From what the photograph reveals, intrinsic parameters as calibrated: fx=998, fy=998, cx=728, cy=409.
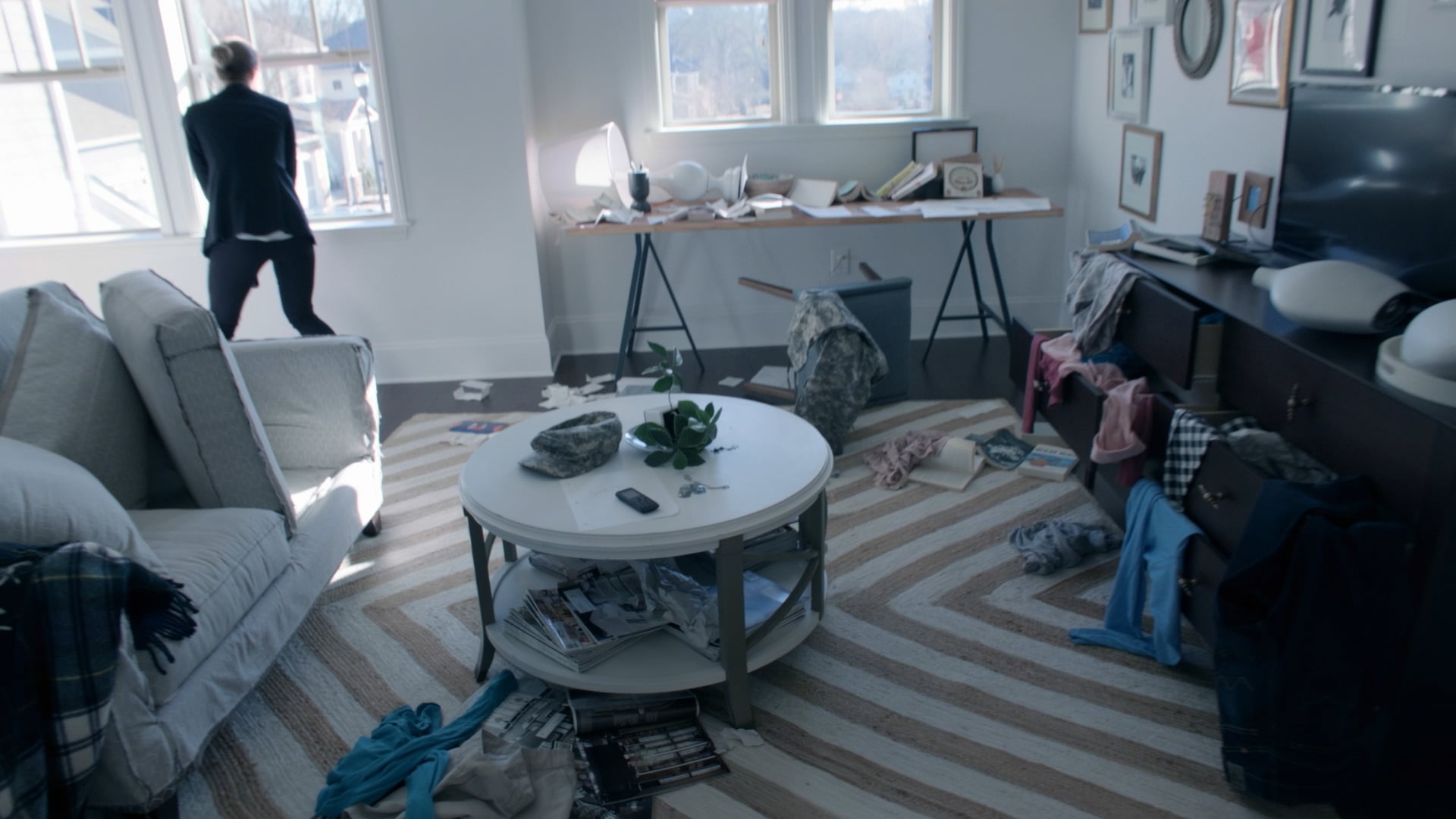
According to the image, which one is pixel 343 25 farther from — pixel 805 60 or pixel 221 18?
pixel 805 60

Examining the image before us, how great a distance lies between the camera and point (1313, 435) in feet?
6.35

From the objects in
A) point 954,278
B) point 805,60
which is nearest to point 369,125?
point 805,60

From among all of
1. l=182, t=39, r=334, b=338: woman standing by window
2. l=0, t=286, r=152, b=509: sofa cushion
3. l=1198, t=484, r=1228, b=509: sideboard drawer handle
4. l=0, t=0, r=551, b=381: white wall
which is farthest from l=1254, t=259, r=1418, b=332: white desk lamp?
l=182, t=39, r=334, b=338: woman standing by window

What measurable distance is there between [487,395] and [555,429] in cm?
207

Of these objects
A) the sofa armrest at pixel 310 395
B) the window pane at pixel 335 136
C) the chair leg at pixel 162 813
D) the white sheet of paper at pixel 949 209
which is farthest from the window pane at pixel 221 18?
the chair leg at pixel 162 813

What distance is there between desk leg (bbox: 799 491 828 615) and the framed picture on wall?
1.78 meters

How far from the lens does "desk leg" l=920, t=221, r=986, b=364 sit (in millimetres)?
4398

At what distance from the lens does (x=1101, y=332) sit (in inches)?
109

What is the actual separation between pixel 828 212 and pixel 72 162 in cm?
326

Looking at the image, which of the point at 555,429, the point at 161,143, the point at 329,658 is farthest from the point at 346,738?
the point at 161,143

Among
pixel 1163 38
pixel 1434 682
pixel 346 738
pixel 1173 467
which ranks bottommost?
pixel 346 738

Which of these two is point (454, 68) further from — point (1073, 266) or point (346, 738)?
point (346, 738)

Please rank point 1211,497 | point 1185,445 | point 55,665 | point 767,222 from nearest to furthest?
point 55,665 < point 1211,497 < point 1185,445 < point 767,222

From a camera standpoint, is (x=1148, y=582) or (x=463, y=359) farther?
(x=463, y=359)
